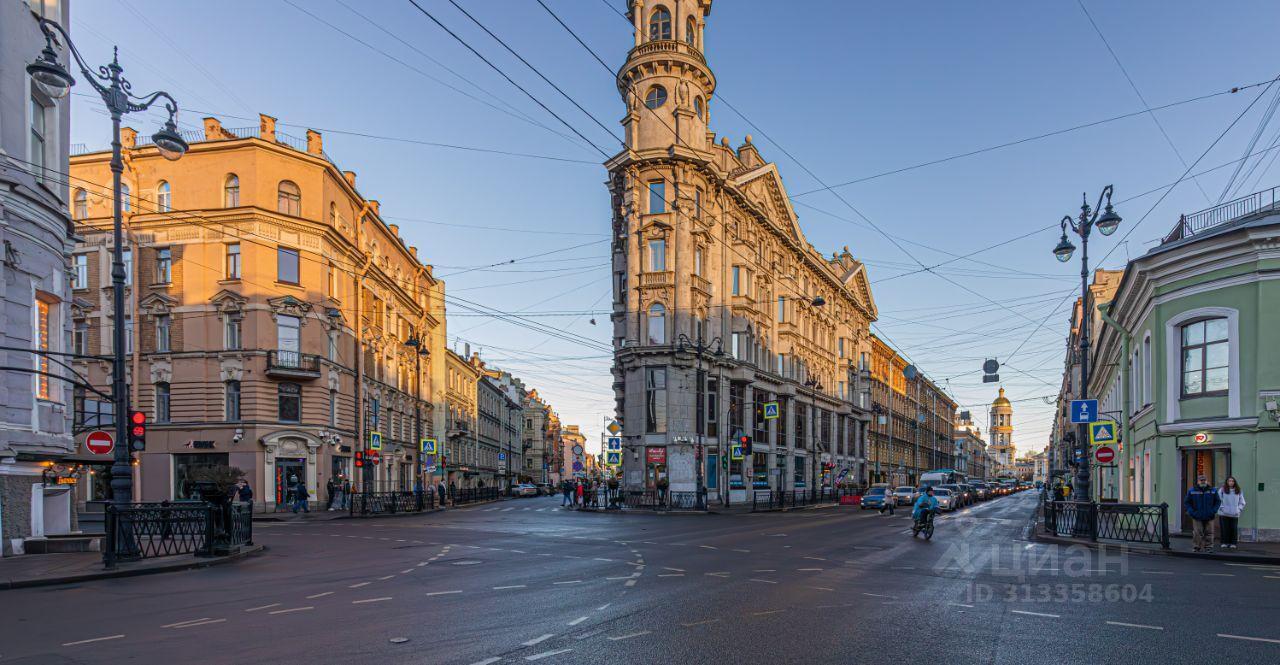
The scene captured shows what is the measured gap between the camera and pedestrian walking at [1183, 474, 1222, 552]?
Result: 1736 cm

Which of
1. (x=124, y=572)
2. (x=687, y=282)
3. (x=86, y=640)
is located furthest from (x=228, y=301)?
(x=86, y=640)

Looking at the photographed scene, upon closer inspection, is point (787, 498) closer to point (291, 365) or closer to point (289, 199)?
point (291, 365)

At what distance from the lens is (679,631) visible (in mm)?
8633

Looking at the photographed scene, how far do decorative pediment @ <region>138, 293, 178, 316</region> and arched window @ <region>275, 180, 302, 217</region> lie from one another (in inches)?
264

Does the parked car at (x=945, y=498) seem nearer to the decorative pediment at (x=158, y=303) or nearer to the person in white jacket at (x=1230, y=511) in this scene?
the person in white jacket at (x=1230, y=511)

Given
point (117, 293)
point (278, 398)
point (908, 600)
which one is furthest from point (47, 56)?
point (278, 398)

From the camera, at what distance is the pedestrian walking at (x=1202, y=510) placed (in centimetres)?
1736

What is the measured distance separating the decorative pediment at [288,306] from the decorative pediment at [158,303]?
15.8ft

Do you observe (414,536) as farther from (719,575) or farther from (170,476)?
(170,476)

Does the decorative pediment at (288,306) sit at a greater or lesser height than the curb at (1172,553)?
greater

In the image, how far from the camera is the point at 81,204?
130 ft

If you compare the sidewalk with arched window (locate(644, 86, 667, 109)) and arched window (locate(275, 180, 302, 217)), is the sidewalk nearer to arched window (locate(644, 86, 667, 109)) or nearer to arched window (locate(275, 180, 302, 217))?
arched window (locate(644, 86, 667, 109))

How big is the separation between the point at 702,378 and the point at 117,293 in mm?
29852

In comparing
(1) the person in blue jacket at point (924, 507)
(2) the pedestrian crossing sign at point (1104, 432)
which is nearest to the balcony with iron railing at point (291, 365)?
(1) the person in blue jacket at point (924, 507)
